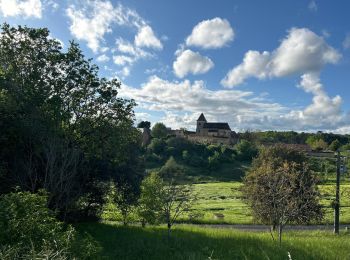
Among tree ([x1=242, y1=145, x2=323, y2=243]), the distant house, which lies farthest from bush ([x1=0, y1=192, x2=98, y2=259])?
the distant house

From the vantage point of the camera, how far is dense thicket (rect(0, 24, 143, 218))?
1948 cm

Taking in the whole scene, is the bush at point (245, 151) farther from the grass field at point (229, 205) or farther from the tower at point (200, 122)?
the tower at point (200, 122)

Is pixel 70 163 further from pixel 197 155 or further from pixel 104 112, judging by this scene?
pixel 197 155

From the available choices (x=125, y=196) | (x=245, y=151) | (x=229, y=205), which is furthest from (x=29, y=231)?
(x=245, y=151)

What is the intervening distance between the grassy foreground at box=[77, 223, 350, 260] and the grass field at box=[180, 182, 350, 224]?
11.6ft

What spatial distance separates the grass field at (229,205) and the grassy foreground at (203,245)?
3534 mm

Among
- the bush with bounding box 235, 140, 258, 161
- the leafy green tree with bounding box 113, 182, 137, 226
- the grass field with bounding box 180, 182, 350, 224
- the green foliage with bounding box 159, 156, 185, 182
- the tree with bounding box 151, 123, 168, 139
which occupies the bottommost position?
the grass field with bounding box 180, 182, 350, 224

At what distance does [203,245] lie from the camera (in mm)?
19812

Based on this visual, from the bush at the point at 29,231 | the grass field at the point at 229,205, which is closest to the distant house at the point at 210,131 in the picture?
the grass field at the point at 229,205

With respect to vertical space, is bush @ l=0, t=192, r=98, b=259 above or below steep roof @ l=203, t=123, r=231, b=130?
below

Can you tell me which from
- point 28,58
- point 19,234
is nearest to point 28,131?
point 28,58

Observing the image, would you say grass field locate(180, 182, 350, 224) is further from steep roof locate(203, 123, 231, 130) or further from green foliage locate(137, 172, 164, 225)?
steep roof locate(203, 123, 231, 130)

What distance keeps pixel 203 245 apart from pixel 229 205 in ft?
105

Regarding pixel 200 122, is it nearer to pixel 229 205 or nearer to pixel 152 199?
pixel 229 205
